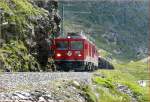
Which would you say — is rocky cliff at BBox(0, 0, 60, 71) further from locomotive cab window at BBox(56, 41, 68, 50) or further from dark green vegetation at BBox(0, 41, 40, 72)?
locomotive cab window at BBox(56, 41, 68, 50)

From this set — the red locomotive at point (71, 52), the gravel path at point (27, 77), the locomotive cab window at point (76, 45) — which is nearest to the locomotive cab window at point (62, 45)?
the red locomotive at point (71, 52)

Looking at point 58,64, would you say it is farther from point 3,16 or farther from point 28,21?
point 3,16

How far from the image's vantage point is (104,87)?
46.5 meters

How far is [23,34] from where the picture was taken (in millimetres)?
47406

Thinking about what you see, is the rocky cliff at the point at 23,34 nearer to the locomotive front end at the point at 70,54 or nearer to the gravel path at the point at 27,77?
the locomotive front end at the point at 70,54

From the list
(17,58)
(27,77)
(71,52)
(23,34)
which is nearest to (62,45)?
(71,52)

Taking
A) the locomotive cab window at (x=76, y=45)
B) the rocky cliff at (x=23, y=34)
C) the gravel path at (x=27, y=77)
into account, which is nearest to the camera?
the gravel path at (x=27, y=77)

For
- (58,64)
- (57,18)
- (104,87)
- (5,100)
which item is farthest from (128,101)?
(5,100)

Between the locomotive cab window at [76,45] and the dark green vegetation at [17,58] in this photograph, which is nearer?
the dark green vegetation at [17,58]

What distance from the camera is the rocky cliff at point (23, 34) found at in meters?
44.2

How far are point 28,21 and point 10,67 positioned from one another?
27.3 feet

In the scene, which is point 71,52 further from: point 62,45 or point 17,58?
point 17,58

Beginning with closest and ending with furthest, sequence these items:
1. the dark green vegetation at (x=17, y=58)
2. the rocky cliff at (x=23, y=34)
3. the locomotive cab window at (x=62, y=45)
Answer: the dark green vegetation at (x=17, y=58) → the rocky cliff at (x=23, y=34) → the locomotive cab window at (x=62, y=45)

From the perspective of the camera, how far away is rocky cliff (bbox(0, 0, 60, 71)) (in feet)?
145
